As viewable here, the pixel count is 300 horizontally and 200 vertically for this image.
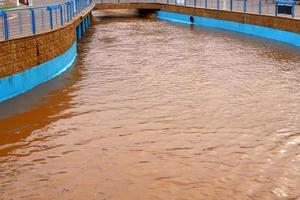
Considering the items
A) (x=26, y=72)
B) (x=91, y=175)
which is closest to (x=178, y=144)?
(x=91, y=175)

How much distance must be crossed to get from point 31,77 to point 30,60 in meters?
0.50

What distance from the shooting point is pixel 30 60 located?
13227mm

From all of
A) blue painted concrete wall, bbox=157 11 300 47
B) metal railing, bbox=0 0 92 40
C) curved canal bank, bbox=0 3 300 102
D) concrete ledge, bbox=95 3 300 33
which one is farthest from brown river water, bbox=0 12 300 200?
concrete ledge, bbox=95 3 300 33

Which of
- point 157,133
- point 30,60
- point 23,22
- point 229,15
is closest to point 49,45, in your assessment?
point 23,22

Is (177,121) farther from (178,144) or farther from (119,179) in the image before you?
(119,179)

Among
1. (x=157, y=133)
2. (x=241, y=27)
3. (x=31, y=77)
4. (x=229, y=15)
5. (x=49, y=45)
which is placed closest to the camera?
(x=157, y=133)

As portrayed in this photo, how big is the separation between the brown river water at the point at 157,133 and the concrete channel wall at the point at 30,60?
389 mm

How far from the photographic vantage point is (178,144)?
360 inches

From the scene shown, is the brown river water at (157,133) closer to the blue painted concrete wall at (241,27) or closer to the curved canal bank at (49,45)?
the curved canal bank at (49,45)

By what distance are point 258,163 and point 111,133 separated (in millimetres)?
3217

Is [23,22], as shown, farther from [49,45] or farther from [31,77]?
[31,77]

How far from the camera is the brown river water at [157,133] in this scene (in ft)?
24.4

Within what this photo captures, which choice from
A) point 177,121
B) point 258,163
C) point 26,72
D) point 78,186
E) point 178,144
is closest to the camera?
point 78,186

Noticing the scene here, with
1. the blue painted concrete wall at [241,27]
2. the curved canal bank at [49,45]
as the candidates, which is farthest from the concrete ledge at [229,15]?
the blue painted concrete wall at [241,27]
